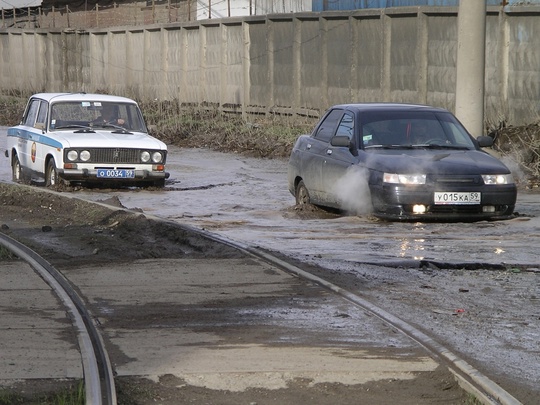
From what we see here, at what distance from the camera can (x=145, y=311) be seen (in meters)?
7.59

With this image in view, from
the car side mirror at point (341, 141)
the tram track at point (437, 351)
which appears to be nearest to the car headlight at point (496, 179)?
the car side mirror at point (341, 141)

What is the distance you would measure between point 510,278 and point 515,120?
11009 mm

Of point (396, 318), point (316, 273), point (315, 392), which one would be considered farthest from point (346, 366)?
point (316, 273)

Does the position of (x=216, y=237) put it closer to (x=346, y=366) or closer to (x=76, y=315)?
(x=76, y=315)

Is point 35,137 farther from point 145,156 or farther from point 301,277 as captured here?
point 301,277

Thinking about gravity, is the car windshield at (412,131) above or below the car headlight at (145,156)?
above

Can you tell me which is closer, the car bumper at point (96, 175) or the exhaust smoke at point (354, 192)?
the exhaust smoke at point (354, 192)

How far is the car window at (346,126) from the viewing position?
13844 mm

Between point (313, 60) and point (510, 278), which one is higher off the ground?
point (313, 60)

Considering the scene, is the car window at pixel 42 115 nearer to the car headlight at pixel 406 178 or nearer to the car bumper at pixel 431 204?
the car bumper at pixel 431 204

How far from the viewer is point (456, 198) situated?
12609 millimetres

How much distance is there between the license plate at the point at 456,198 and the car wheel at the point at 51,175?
7013mm

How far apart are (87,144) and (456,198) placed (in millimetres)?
6580

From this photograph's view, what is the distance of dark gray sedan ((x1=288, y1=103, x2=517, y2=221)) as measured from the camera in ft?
41.3
